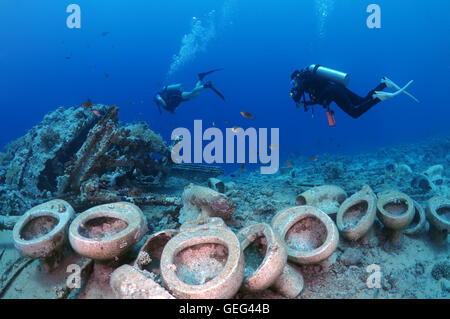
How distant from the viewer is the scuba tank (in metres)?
7.20

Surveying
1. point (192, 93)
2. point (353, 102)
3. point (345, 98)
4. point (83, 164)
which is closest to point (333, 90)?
point (345, 98)

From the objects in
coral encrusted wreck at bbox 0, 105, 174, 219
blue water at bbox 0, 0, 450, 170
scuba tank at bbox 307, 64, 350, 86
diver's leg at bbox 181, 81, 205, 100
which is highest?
blue water at bbox 0, 0, 450, 170

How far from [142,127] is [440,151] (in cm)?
1968

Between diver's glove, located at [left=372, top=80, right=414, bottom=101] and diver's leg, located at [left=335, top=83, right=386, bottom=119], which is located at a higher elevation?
diver's leg, located at [left=335, top=83, right=386, bottom=119]

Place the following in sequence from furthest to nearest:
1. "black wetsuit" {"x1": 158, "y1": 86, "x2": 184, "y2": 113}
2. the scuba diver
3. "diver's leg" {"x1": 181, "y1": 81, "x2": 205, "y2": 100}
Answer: "diver's leg" {"x1": 181, "y1": 81, "x2": 205, "y2": 100} < "black wetsuit" {"x1": 158, "y1": 86, "x2": 184, "y2": 113} < the scuba diver

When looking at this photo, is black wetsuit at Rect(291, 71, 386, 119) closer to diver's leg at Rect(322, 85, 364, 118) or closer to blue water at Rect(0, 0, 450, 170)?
diver's leg at Rect(322, 85, 364, 118)

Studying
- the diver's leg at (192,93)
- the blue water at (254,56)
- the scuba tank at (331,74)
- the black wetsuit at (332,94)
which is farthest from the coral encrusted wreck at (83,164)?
the blue water at (254,56)

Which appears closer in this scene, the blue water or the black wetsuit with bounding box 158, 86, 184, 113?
the black wetsuit with bounding box 158, 86, 184, 113

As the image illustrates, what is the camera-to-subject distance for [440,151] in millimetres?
17266

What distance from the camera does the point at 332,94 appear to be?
24.5 ft

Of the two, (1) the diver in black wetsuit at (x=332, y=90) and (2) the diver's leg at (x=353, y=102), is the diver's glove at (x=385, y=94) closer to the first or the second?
(1) the diver in black wetsuit at (x=332, y=90)

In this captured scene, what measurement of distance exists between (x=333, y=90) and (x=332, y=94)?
12 cm

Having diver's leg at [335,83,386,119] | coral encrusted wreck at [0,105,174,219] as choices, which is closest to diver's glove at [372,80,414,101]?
diver's leg at [335,83,386,119]
